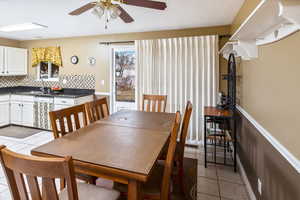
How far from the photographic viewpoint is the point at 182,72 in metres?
3.62

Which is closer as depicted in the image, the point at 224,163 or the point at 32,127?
the point at 224,163

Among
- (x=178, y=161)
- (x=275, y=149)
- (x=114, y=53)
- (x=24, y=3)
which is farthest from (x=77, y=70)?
(x=275, y=149)

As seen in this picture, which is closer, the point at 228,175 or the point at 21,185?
the point at 21,185

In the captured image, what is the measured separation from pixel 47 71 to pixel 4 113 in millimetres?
1473

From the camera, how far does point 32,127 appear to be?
14.9ft

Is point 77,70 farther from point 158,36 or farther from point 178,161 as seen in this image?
point 178,161

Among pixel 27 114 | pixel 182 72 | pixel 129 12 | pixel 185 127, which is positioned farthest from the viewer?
pixel 27 114

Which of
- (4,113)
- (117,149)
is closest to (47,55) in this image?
(4,113)

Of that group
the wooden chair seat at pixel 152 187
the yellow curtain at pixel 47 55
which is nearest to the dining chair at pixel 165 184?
the wooden chair seat at pixel 152 187

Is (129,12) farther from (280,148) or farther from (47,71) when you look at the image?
(47,71)

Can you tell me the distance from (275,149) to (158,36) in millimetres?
3143

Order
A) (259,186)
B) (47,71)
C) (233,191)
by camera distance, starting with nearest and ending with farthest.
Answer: (259,186) → (233,191) → (47,71)

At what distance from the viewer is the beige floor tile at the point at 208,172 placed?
2.48 meters

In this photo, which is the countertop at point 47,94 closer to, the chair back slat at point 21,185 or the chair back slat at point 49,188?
the chair back slat at point 21,185
